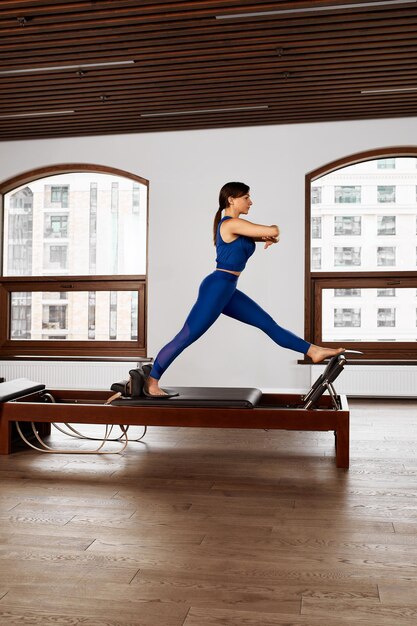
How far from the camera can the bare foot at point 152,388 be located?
12.0 feet

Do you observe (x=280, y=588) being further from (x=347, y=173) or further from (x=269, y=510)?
(x=347, y=173)

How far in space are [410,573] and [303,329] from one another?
453 centimetres

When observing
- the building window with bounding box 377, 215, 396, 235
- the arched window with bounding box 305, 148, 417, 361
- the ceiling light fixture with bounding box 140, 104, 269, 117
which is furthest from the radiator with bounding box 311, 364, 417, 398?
the ceiling light fixture with bounding box 140, 104, 269, 117

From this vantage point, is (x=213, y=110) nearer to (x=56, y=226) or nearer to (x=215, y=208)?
(x=215, y=208)

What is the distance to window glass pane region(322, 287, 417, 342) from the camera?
6410 mm

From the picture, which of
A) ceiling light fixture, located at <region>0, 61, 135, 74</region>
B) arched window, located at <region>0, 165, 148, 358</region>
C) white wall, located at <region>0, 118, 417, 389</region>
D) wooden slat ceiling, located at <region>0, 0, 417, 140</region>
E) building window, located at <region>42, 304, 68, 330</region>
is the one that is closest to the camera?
wooden slat ceiling, located at <region>0, 0, 417, 140</region>

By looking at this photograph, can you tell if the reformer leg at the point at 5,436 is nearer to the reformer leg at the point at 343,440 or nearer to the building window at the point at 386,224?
the reformer leg at the point at 343,440

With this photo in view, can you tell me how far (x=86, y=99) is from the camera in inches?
226

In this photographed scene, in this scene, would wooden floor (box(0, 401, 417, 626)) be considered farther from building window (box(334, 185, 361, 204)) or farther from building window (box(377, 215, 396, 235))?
building window (box(334, 185, 361, 204))

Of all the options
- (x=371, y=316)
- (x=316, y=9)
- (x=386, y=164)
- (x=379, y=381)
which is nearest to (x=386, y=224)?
(x=386, y=164)

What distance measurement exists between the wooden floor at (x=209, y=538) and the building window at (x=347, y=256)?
10.0 ft

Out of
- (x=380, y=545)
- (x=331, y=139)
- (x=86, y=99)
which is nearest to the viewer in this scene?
(x=380, y=545)

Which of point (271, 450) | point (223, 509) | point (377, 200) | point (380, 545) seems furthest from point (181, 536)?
point (377, 200)

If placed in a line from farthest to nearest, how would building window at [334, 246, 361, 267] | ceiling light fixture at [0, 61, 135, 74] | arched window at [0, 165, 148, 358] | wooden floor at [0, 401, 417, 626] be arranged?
arched window at [0, 165, 148, 358]
building window at [334, 246, 361, 267]
ceiling light fixture at [0, 61, 135, 74]
wooden floor at [0, 401, 417, 626]
